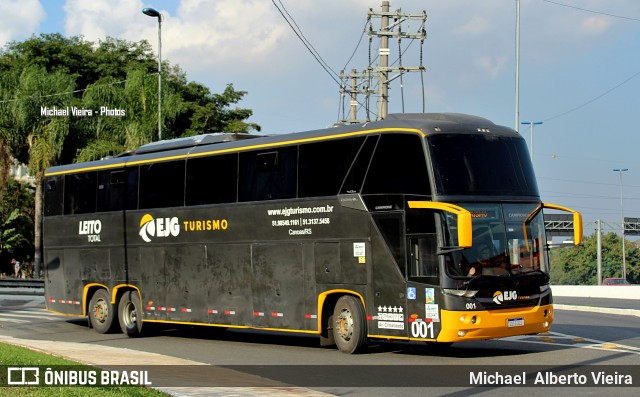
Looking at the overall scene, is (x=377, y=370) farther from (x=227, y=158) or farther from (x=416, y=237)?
(x=227, y=158)

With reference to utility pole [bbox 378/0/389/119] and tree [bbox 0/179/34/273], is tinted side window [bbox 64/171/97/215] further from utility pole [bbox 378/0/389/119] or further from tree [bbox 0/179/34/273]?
tree [bbox 0/179/34/273]

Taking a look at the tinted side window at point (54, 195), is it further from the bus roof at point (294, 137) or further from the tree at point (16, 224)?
the tree at point (16, 224)

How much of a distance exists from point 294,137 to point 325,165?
47.6 inches

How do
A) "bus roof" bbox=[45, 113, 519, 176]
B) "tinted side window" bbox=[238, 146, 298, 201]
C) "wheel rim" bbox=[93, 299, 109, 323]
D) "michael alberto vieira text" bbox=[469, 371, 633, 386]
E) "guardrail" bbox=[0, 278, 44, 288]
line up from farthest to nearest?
Result: "guardrail" bbox=[0, 278, 44, 288], "wheel rim" bbox=[93, 299, 109, 323], "tinted side window" bbox=[238, 146, 298, 201], "bus roof" bbox=[45, 113, 519, 176], "michael alberto vieira text" bbox=[469, 371, 633, 386]

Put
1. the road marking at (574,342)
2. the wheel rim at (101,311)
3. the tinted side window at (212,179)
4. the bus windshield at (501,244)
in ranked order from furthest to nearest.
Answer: the wheel rim at (101,311) → the tinted side window at (212,179) → the road marking at (574,342) → the bus windshield at (501,244)

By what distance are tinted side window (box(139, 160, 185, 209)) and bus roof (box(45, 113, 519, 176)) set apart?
0.20 m

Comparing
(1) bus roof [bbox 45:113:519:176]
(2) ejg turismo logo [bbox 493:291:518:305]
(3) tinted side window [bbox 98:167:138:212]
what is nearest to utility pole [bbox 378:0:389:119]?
(1) bus roof [bbox 45:113:519:176]

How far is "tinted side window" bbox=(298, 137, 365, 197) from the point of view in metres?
18.2

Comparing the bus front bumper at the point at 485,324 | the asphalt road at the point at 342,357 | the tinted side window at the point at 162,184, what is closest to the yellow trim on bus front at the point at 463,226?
the bus front bumper at the point at 485,324

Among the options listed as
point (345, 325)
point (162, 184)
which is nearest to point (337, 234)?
point (345, 325)

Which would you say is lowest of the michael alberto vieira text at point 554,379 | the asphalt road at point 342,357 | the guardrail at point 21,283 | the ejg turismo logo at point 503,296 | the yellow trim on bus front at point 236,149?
the michael alberto vieira text at point 554,379

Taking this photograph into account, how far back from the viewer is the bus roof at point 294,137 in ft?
57.1

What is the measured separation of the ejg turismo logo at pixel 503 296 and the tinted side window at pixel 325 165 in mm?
3662

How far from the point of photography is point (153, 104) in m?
47.9
